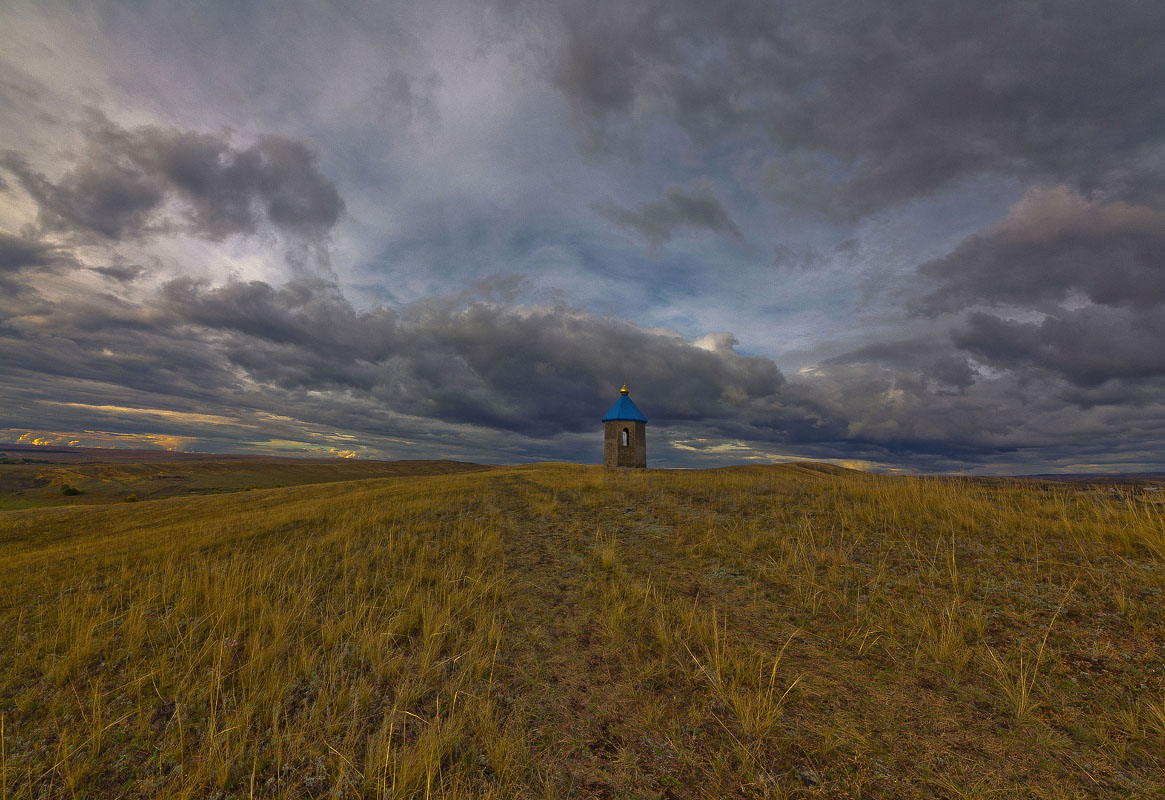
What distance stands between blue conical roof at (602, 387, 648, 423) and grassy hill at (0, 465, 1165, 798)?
92.1ft

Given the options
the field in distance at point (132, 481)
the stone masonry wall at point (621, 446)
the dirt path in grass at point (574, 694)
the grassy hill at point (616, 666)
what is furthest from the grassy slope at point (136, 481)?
the dirt path in grass at point (574, 694)

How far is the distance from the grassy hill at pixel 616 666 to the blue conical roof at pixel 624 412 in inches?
1105

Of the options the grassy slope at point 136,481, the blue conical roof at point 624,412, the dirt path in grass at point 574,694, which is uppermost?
the blue conical roof at point 624,412

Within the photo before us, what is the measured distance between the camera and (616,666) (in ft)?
15.7

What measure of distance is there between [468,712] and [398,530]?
23.5 feet

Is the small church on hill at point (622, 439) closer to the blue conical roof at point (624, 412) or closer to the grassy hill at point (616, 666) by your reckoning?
the blue conical roof at point (624, 412)

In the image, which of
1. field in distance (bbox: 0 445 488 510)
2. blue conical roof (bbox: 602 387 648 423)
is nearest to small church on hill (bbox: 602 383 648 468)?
blue conical roof (bbox: 602 387 648 423)

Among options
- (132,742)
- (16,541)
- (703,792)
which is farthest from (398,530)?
(16,541)

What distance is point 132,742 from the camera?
12.8 ft

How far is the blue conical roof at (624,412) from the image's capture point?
3706 centimetres

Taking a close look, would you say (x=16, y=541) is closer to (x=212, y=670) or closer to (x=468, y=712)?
(x=212, y=670)

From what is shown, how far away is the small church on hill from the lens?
119 ft

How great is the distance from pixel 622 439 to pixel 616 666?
3199cm

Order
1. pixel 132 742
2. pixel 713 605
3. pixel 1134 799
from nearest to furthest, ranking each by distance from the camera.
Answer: pixel 1134 799 < pixel 132 742 < pixel 713 605
